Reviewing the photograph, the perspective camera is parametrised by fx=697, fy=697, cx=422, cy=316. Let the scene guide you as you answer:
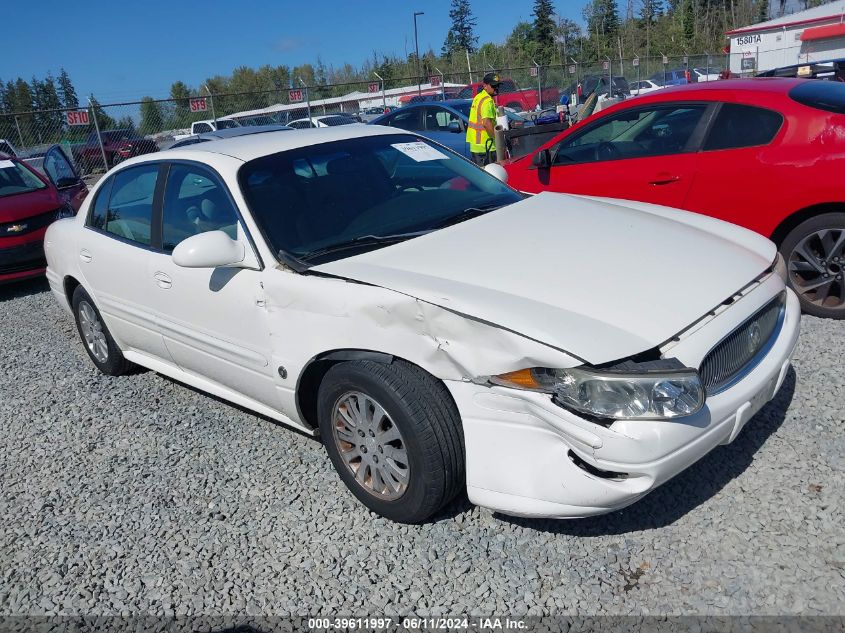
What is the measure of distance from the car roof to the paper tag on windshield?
0.15m

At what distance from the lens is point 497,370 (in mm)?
2445

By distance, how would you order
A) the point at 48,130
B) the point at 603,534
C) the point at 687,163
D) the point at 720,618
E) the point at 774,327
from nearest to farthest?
the point at 720,618 < the point at 603,534 < the point at 774,327 < the point at 687,163 < the point at 48,130

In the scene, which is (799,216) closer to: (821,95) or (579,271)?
(821,95)

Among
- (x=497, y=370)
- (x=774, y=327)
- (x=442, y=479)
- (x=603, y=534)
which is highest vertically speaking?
(x=497, y=370)

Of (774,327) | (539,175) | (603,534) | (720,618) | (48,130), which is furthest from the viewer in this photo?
(48,130)

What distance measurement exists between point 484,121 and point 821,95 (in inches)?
226

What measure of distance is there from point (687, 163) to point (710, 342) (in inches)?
112

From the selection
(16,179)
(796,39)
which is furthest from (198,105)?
(796,39)

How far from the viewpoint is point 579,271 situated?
281 cm

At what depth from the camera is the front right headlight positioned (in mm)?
2305

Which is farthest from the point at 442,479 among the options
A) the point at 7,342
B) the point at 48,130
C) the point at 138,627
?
Answer: the point at 48,130

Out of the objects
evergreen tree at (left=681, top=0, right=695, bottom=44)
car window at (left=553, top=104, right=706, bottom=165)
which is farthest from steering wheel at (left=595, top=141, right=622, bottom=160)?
evergreen tree at (left=681, top=0, right=695, bottom=44)

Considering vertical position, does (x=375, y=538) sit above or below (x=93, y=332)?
below

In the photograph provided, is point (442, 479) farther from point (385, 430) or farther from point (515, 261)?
point (515, 261)
